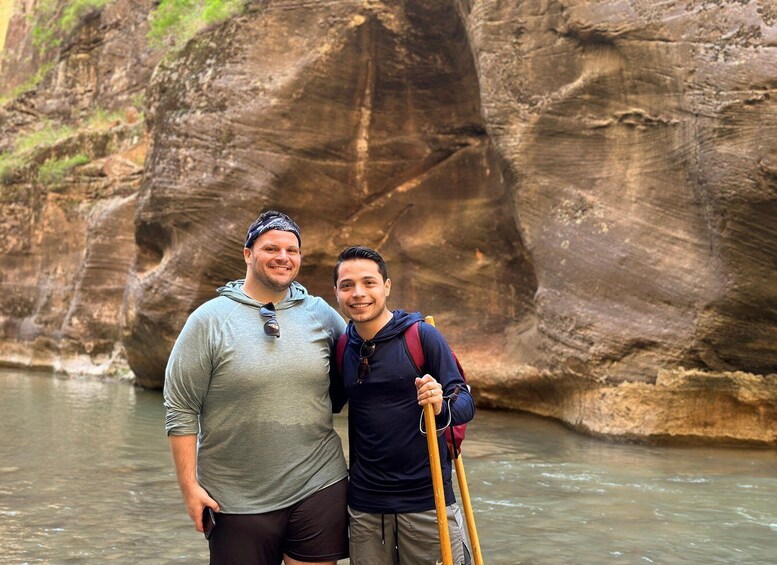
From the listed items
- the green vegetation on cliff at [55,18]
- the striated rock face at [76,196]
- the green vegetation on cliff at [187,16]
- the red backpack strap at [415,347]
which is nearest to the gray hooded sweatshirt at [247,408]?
the red backpack strap at [415,347]

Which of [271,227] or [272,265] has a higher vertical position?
[271,227]

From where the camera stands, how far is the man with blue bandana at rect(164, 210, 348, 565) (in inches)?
122

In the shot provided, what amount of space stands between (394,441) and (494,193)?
11.0 metres

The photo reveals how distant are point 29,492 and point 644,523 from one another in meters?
4.59

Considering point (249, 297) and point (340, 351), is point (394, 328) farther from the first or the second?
point (249, 297)

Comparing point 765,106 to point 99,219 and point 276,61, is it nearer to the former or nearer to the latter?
point 276,61

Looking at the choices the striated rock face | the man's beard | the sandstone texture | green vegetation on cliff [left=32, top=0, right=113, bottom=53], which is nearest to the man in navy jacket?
the man's beard

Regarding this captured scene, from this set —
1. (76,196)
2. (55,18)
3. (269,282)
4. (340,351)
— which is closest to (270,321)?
(269,282)

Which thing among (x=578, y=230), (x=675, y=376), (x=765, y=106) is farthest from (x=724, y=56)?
(x=675, y=376)

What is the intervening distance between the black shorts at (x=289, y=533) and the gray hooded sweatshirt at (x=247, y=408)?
39mm

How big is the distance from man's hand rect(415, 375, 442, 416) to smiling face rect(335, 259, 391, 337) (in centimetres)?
33

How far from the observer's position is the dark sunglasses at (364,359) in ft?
10.2

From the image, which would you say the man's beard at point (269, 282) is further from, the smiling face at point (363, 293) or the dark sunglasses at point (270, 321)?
the smiling face at point (363, 293)

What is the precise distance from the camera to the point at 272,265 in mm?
3248
